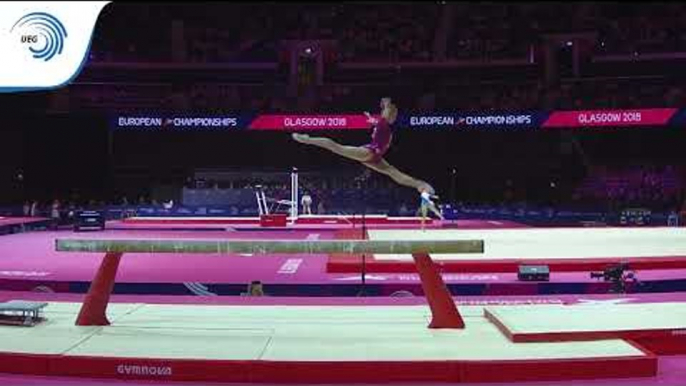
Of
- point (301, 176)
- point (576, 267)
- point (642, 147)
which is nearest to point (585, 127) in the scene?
point (642, 147)

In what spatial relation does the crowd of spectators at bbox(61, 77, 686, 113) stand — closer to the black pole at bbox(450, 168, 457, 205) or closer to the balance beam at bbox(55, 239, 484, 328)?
the black pole at bbox(450, 168, 457, 205)

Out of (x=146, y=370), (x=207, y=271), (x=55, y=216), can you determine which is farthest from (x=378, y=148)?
(x=55, y=216)

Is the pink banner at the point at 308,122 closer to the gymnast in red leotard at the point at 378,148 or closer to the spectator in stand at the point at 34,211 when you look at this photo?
the spectator in stand at the point at 34,211

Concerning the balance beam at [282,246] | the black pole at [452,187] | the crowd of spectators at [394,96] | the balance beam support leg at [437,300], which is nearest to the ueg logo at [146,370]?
the balance beam at [282,246]

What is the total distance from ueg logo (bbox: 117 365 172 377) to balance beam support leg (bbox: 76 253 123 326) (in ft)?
4.09

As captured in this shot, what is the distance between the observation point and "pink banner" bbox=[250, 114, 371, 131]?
23719mm

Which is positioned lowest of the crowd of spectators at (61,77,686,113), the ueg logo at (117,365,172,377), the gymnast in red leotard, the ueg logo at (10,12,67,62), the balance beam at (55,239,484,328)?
the ueg logo at (117,365,172,377)

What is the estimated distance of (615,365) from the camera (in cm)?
464

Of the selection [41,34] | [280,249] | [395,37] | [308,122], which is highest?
[395,37]

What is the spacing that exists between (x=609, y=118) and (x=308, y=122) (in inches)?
399

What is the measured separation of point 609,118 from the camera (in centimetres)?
2275

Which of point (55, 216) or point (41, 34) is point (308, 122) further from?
point (41, 34)

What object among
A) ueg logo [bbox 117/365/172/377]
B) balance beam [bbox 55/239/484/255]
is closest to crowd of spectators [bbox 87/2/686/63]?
balance beam [bbox 55/239/484/255]

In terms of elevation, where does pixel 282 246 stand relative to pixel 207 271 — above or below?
above
